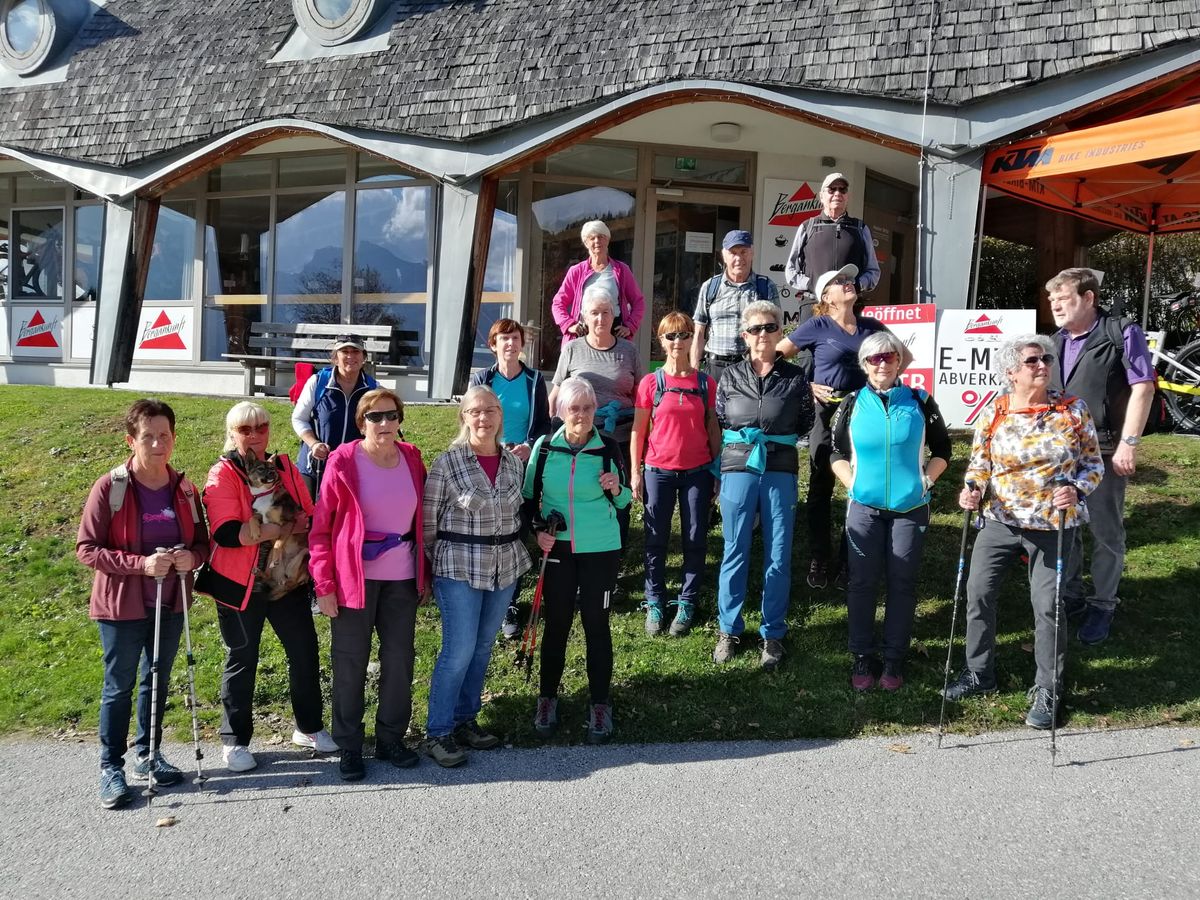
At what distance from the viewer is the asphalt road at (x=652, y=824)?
332cm

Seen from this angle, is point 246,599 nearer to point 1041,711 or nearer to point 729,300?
point 729,300

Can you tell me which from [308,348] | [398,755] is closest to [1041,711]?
[398,755]

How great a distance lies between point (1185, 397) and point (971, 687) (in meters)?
5.81

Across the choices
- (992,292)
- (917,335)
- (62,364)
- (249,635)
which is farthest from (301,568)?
(992,292)

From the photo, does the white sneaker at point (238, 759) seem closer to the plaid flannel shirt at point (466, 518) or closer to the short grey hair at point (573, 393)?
the plaid flannel shirt at point (466, 518)

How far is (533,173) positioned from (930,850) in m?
10.7

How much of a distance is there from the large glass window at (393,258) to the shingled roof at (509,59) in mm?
1808

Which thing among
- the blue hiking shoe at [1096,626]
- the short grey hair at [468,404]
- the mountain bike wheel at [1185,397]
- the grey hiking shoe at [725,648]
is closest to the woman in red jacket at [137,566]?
the short grey hair at [468,404]

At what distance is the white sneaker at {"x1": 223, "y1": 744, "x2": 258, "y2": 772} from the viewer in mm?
4301

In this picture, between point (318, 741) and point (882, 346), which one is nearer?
point (318, 741)

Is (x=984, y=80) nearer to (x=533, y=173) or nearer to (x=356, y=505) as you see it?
(x=533, y=173)

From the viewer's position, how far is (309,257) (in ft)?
44.5

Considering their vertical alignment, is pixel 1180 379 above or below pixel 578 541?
above

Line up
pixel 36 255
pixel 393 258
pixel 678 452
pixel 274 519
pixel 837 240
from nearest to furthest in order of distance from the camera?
pixel 274 519, pixel 678 452, pixel 837 240, pixel 393 258, pixel 36 255
